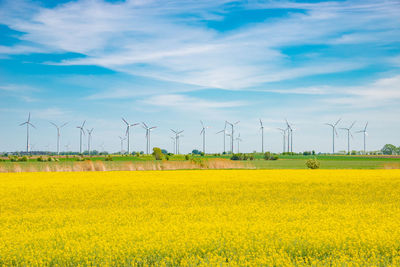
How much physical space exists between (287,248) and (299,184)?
775 inches

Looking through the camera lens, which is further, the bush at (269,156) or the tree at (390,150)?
the tree at (390,150)

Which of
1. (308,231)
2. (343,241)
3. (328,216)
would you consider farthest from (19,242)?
(328,216)

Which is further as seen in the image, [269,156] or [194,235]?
[269,156]

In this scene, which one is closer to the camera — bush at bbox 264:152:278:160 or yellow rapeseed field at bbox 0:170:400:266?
yellow rapeseed field at bbox 0:170:400:266

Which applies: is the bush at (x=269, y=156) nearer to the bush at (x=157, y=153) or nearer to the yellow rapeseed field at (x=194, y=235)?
the bush at (x=157, y=153)

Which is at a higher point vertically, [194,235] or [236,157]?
[236,157]

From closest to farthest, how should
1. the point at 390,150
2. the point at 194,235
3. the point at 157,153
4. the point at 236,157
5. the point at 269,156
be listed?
the point at 194,235 < the point at 157,153 < the point at 236,157 < the point at 269,156 < the point at 390,150

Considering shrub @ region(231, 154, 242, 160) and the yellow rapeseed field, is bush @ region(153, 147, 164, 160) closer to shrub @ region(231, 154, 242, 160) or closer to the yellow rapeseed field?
shrub @ region(231, 154, 242, 160)

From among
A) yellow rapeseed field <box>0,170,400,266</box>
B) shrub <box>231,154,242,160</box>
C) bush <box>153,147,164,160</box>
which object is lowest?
yellow rapeseed field <box>0,170,400,266</box>

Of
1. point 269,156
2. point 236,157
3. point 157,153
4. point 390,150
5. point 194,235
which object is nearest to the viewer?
point 194,235

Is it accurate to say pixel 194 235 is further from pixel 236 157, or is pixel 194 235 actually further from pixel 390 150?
pixel 390 150

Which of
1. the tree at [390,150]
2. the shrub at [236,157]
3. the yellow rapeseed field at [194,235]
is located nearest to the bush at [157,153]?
the shrub at [236,157]

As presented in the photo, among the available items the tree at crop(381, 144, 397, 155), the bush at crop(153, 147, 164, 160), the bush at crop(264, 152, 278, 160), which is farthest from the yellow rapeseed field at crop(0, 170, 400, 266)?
the tree at crop(381, 144, 397, 155)

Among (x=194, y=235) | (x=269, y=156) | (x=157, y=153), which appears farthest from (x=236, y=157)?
(x=194, y=235)
